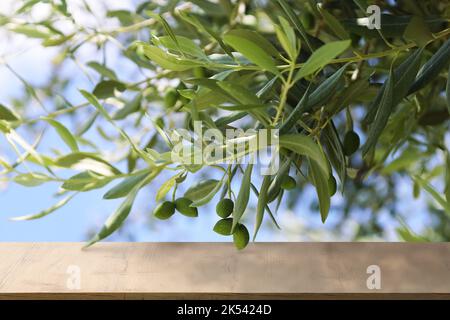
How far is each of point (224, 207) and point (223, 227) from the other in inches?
0.7

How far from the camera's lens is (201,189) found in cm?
80

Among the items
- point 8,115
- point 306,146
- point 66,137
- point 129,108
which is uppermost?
point 129,108

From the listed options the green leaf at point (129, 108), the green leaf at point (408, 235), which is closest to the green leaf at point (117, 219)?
the green leaf at point (129, 108)

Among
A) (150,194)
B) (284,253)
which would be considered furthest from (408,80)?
(150,194)

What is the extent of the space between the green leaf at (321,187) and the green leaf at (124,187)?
15cm

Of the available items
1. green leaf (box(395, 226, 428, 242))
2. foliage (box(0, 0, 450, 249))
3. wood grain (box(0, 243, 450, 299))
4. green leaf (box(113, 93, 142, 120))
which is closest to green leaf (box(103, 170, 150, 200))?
foliage (box(0, 0, 450, 249))

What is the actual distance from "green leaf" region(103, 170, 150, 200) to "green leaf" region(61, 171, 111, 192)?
0.04 ft

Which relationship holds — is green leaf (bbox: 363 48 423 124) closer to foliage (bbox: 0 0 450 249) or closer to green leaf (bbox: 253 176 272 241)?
foliage (bbox: 0 0 450 249)

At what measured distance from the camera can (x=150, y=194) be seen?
2303 mm

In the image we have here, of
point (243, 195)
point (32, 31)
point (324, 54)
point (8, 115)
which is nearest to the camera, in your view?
point (324, 54)

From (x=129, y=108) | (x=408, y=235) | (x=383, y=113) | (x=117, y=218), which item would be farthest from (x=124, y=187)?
(x=408, y=235)

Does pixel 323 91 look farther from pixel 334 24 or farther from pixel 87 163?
pixel 87 163

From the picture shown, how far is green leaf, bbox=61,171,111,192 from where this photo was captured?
0.72 metres
